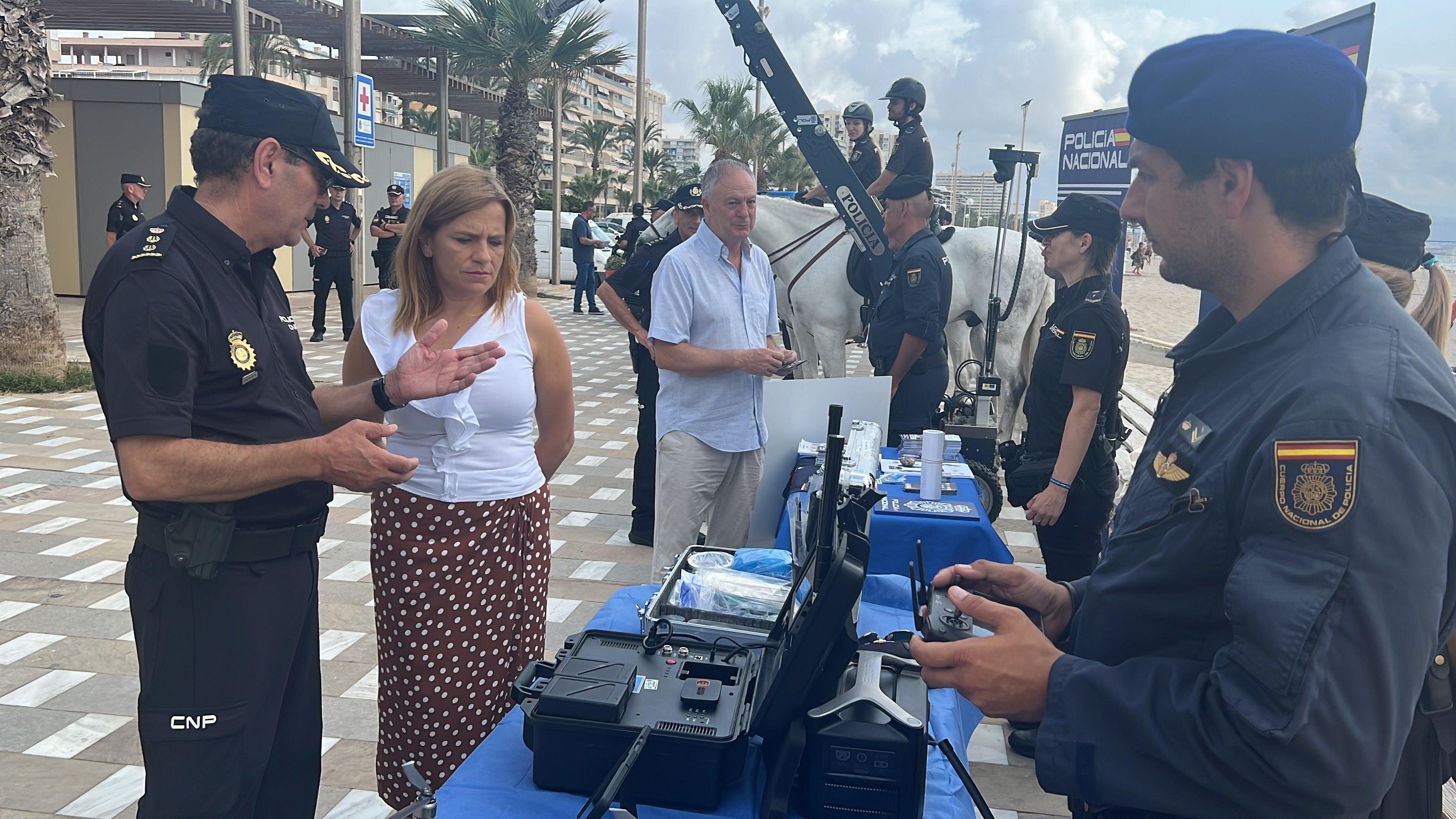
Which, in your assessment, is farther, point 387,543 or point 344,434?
point 387,543

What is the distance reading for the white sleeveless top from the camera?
247 cm

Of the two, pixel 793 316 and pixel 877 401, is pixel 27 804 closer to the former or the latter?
pixel 877 401

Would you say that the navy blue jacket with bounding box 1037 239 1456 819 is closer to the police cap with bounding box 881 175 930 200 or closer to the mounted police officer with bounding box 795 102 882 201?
the police cap with bounding box 881 175 930 200

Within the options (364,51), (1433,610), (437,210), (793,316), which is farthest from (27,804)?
(364,51)

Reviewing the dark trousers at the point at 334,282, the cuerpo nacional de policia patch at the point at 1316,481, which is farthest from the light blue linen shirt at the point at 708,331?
the dark trousers at the point at 334,282

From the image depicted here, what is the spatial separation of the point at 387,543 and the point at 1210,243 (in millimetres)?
2013

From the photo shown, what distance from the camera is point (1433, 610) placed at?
3.34 feet

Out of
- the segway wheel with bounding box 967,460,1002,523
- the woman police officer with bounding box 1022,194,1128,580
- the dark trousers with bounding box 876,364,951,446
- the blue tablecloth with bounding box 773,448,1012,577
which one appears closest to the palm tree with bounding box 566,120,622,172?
the dark trousers with bounding box 876,364,951,446

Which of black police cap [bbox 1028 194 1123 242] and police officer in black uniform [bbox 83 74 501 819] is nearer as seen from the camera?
police officer in black uniform [bbox 83 74 501 819]

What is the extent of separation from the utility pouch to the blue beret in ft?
5.91

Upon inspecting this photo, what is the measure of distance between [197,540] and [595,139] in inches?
2598

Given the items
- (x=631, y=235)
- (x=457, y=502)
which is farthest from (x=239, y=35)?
(x=457, y=502)

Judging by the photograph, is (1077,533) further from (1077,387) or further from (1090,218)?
(1090,218)

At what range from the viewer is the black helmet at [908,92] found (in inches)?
302
